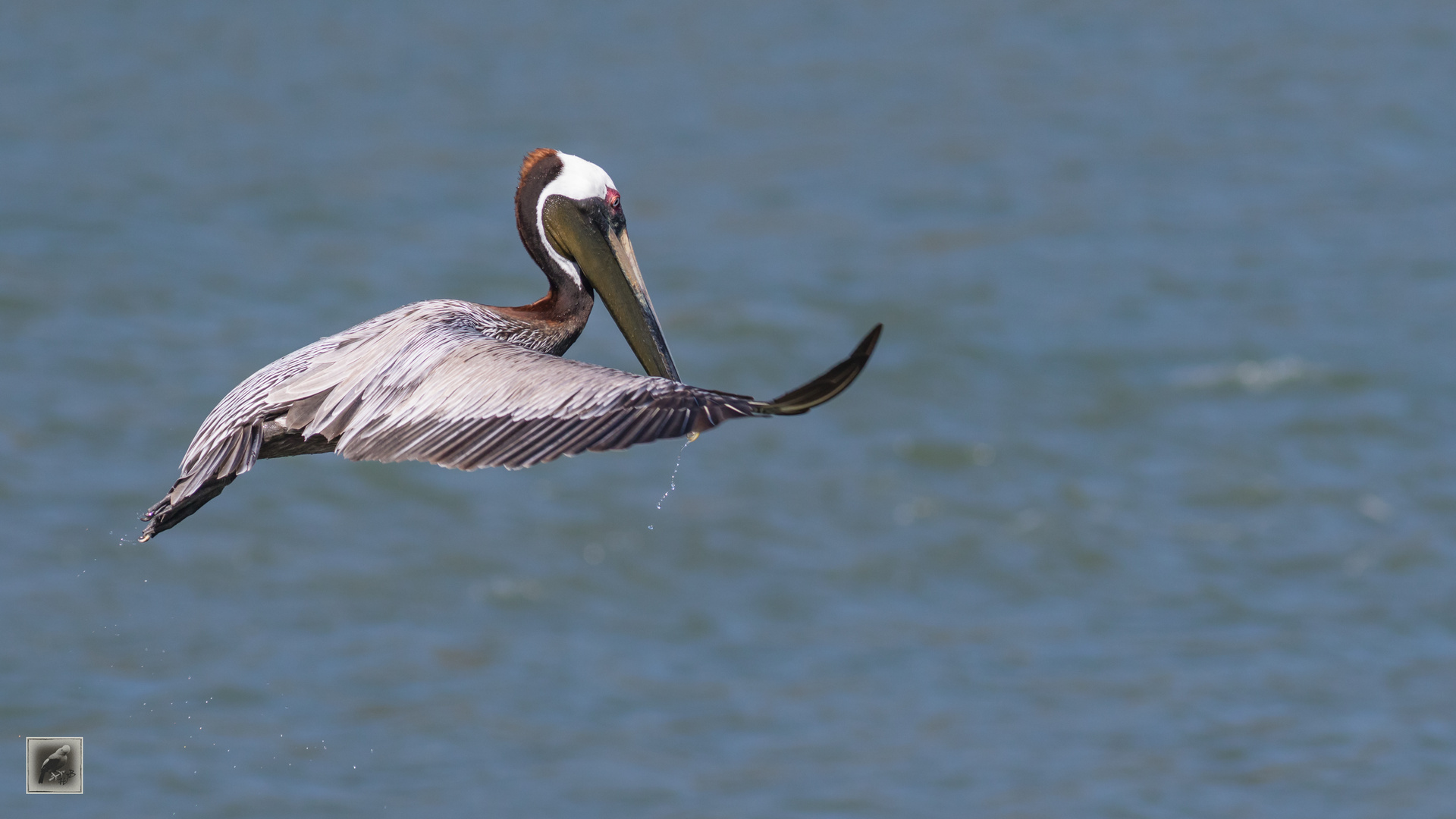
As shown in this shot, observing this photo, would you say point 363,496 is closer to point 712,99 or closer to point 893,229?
point 893,229

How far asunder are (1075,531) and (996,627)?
2454mm

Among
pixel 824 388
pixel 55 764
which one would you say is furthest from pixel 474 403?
pixel 55 764

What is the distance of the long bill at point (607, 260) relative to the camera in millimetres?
8039

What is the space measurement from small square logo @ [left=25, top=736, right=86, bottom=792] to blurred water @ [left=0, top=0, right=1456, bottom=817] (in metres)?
1.18

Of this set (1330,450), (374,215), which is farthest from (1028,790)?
(374,215)

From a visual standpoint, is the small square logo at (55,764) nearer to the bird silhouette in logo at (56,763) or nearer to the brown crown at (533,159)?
the bird silhouette in logo at (56,763)

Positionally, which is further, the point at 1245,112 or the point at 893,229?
the point at 1245,112

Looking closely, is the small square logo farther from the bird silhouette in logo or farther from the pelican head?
the pelican head

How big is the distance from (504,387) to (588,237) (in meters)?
1.31

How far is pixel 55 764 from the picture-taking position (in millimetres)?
14367

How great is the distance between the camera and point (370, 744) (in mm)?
17594

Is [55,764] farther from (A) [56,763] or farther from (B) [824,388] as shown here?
(B) [824,388]

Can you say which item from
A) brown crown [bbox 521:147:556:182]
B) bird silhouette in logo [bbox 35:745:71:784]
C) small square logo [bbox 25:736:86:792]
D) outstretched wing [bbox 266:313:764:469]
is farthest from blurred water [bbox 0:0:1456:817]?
outstretched wing [bbox 266:313:764:469]

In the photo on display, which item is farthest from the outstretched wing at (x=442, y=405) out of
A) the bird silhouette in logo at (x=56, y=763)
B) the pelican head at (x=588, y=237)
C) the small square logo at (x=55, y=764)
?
the bird silhouette in logo at (x=56, y=763)
